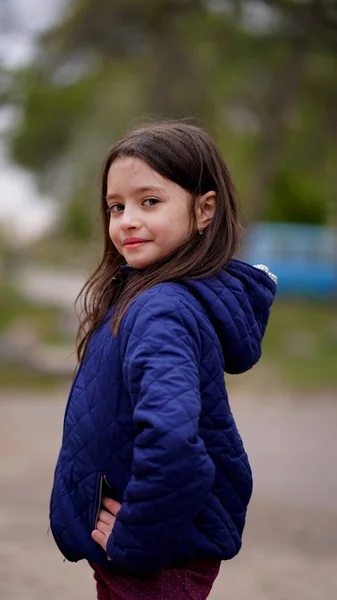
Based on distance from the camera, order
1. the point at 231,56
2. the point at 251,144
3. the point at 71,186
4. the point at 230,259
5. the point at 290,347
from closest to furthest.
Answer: the point at 230,259 → the point at 290,347 → the point at 231,56 → the point at 251,144 → the point at 71,186

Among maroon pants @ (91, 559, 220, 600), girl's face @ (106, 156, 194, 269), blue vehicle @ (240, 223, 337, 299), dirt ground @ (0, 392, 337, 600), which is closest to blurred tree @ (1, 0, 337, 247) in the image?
blue vehicle @ (240, 223, 337, 299)

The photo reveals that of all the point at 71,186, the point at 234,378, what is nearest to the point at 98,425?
the point at 234,378

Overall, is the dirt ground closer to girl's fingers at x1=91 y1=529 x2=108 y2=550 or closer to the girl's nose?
girl's fingers at x1=91 y1=529 x2=108 y2=550

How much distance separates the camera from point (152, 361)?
1.49 m

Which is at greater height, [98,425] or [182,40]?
[182,40]

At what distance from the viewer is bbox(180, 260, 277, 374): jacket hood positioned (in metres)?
1.69

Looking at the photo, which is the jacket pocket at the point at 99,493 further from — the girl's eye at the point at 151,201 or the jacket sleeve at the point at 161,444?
the girl's eye at the point at 151,201

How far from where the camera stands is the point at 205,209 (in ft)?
5.88

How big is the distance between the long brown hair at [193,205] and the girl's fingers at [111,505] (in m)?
0.32

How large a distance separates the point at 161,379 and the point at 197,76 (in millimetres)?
11570

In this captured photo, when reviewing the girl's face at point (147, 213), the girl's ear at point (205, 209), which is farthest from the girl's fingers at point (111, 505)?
the girl's ear at point (205, 209)

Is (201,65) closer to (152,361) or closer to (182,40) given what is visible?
(182,40)

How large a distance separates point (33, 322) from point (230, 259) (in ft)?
36.6

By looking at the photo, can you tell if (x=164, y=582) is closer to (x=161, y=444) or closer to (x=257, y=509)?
(x=161, y=444)
